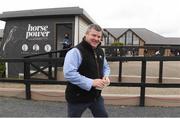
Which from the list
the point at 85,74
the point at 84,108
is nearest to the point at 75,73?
the point at 85,74

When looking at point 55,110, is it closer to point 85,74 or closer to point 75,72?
point 85,74

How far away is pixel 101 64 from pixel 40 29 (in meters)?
10.4

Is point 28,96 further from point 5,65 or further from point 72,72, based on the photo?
point 5,65

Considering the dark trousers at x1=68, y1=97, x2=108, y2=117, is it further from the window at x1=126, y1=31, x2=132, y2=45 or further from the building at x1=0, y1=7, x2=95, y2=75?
the window at x1=126, y1=31, x2=132, y2=45

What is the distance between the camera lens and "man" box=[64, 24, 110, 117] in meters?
3.94

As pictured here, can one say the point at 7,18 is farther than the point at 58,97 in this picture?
Yes

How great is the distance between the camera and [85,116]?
634 cm

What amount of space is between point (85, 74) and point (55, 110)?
9.82 feet

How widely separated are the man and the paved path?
91.8 inches

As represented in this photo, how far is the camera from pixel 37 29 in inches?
567

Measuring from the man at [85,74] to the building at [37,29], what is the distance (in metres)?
9.14

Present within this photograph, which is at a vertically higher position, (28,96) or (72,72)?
(72,72)

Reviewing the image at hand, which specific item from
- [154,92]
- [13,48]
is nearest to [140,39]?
[13,48]

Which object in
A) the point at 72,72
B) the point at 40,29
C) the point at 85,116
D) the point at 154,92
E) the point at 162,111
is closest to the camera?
the point at 72,72
